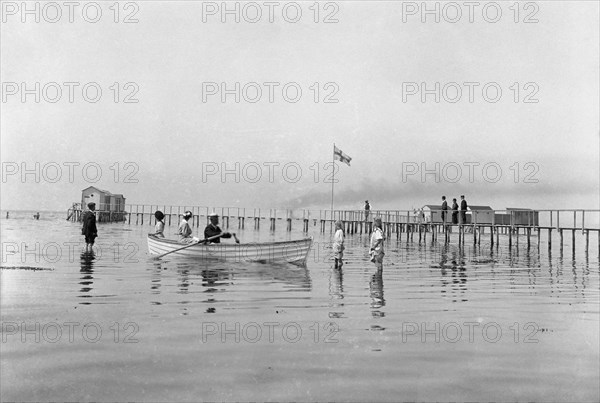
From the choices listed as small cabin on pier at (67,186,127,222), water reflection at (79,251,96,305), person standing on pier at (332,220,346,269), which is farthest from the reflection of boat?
small cabin on pier at (67,186,127,222)

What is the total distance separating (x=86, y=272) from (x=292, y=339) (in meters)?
10.3

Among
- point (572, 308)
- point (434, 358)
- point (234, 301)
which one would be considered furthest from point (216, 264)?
point (434, 358)

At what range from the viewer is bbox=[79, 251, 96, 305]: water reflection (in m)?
12.1

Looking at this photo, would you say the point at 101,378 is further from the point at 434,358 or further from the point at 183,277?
the point at 183,277

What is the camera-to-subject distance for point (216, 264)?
1859 cm

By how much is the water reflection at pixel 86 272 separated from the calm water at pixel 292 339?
120mm

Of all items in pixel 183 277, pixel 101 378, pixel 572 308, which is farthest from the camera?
pixel 183 277

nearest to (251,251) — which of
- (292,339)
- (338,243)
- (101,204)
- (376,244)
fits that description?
(338,243)

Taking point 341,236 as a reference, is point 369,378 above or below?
below

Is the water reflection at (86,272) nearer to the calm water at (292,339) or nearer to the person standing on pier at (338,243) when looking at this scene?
the calm water at (292,339)

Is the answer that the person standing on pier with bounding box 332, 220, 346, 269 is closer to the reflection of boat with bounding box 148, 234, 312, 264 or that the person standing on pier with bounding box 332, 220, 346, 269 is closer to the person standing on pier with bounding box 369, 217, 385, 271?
the person standing on pier with bounding box 369, 217, 385, 271

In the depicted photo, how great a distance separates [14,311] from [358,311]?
6.07 metres

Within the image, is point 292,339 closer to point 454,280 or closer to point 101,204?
point 454,280

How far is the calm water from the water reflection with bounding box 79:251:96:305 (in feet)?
0.39
